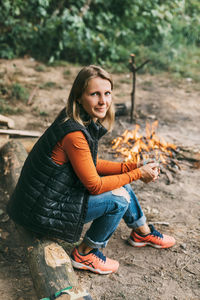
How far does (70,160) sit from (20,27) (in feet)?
21.4

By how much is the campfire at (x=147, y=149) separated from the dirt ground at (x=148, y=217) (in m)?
0.13

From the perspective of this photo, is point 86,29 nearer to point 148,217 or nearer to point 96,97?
point 148,217

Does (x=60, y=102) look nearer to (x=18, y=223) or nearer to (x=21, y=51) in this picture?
(x=21, y=51)

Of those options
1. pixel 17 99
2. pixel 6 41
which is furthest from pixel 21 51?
pixel 17 99

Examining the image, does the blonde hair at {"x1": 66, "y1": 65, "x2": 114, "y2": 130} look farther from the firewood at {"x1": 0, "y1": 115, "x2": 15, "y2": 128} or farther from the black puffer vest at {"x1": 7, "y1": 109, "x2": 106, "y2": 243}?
the firewood at {"x1": 0, "y1": 115, "x2": 15, "y2": 128}

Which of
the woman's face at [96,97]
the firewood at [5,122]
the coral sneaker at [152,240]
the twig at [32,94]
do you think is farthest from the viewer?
the twig at [32,94]

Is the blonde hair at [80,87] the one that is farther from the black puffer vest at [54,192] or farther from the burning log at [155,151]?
the burning log at [155,151]

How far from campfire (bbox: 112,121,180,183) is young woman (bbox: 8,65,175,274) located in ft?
5.60

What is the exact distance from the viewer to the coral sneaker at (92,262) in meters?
2.73

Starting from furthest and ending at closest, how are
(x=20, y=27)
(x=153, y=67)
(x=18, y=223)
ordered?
(x=153, y=67), (x=20, y=27), (x=18, y=223)

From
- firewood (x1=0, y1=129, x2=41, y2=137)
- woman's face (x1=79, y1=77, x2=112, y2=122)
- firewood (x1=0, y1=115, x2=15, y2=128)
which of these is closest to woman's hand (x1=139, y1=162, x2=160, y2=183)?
woman's face (x1=79, y1=77, x2=112, y2=122)

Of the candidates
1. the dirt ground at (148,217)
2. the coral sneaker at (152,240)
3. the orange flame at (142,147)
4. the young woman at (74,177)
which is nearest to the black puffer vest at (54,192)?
the young woman at (74,177)

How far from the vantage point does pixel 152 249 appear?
10.1ft

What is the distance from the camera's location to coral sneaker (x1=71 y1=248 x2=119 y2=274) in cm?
273
